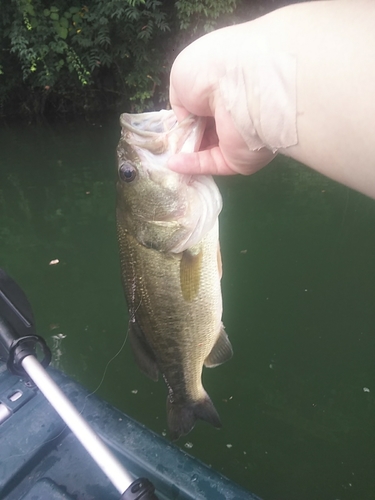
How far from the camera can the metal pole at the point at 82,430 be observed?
1211 mm

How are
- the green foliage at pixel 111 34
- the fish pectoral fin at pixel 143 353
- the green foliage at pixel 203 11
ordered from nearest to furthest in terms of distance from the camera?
the fish pectoral fin at pixel 143 353, the green foliage at pixel 203 11, the green foliage at pixel 111 34

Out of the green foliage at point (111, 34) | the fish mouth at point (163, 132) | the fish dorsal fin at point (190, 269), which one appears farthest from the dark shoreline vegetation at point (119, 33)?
the fish dorsal fin at point (190, 269)

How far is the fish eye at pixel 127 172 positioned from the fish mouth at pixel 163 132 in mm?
78

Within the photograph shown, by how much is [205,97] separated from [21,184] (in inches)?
292

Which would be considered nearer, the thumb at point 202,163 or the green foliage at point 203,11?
the thumb at point 202,163

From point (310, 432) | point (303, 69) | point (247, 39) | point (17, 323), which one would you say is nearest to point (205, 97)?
point (247, 39)

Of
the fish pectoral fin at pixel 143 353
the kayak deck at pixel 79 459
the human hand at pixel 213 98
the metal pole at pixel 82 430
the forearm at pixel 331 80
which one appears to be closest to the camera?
the forearm at pixel 331 80

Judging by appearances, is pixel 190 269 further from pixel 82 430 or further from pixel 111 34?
pixel 111 34

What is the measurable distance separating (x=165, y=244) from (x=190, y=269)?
0.41ft

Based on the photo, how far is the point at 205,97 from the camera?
3.52 feet

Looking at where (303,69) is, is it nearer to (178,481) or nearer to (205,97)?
(205,97)

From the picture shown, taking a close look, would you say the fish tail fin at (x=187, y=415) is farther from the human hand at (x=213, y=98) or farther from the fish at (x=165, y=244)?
the human hand at (x=213, y=98)

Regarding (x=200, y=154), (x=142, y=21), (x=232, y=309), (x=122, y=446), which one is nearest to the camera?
(x=200, y=154)

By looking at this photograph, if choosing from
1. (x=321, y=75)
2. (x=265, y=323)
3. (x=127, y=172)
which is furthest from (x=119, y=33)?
(x=321, y=75)
